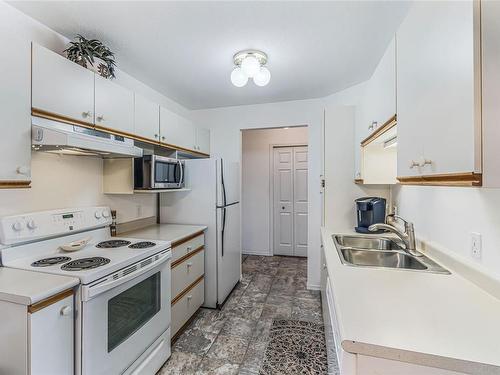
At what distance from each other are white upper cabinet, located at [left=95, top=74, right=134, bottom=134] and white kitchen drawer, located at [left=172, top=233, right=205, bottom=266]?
1065 millimetres

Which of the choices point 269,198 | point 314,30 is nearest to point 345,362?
point 314,30

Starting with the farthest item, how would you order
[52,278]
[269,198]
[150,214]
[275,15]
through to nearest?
[269,198]
[150,214]
[275,15]
[52,278]

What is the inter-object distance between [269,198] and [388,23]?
10.8ft

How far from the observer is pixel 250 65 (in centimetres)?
197

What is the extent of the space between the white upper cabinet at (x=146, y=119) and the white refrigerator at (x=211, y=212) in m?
0.58

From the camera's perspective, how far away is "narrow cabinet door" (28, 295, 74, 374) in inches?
42.4

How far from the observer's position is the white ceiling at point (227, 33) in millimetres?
1528

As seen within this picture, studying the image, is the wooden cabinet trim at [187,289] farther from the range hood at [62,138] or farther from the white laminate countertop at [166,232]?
the range hood at [62,138]

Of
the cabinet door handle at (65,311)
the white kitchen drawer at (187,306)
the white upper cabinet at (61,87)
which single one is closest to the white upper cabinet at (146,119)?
the white upper cabinet at (61,87)

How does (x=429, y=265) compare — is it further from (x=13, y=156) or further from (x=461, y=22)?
(x=13, y=156)

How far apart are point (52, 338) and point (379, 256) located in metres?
1.92

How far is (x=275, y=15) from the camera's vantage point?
1.60m

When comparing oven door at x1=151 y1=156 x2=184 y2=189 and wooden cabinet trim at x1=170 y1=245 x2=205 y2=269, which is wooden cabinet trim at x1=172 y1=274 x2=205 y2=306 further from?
oven door at x1=151 y1=156 x2=184 y2=189

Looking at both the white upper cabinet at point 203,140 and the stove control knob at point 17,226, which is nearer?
the stove control knob at point 17,226
